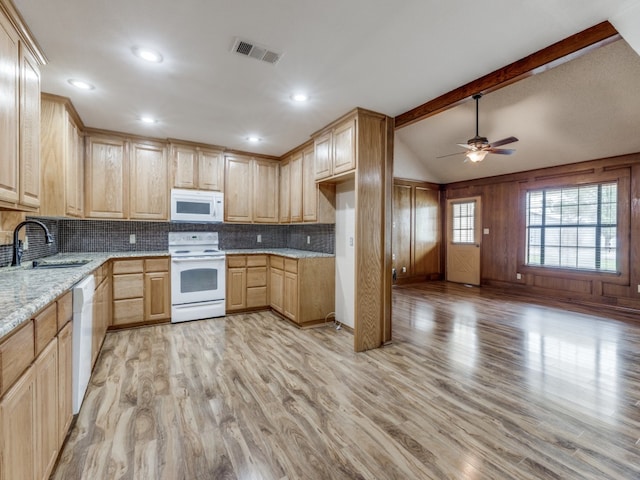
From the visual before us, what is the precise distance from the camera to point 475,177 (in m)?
7.09

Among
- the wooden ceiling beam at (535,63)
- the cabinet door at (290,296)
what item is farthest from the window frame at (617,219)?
the cabinet door at (290,296)

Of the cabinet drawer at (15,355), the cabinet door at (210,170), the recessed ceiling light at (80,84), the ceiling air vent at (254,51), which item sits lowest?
the cabinet drawer at (15,355)

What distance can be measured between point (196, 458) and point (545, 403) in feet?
7.90

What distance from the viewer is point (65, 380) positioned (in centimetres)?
172

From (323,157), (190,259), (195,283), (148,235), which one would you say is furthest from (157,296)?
(323,157)

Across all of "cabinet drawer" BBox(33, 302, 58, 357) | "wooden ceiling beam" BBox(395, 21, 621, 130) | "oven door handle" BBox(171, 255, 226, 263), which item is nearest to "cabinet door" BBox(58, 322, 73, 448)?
"cabinet drawer" BBox(33, 302, 58, 357)

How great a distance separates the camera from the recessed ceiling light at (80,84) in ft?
8.58

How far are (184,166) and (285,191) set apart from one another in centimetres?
149

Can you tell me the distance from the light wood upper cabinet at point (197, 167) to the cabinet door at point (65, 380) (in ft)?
9.09

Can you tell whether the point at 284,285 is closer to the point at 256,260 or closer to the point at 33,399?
the point at 256,260

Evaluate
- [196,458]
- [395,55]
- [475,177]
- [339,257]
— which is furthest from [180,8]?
[475,177]

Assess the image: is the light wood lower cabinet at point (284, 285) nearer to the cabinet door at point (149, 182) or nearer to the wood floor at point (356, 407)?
the wood floor at point (356, 407)

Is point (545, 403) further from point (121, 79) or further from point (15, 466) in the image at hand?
point (121, 79)

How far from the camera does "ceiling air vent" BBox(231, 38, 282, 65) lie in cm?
206
